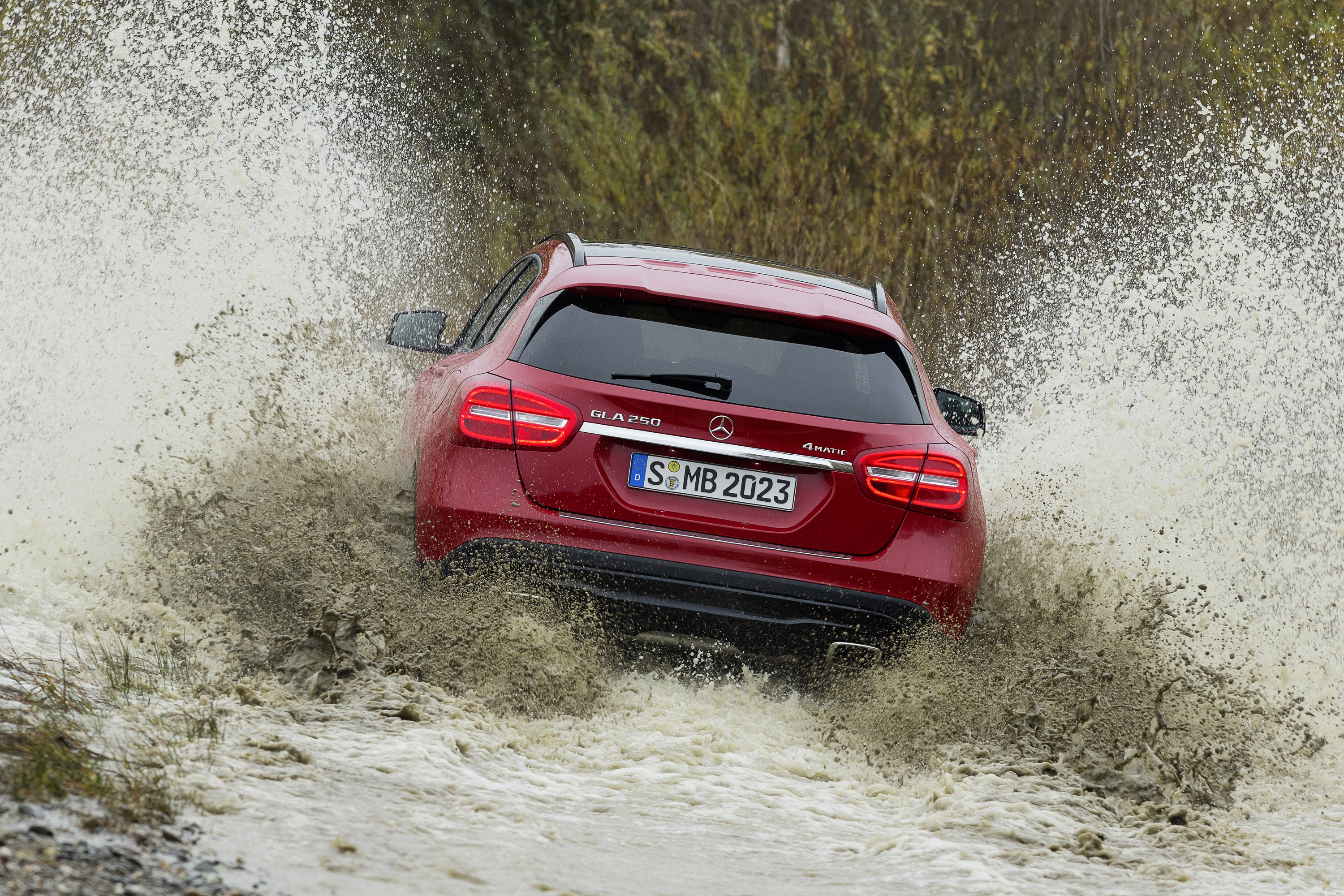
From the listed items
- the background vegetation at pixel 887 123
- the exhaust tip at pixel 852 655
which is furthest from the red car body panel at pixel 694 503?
the background vegetation at pixel 887 123

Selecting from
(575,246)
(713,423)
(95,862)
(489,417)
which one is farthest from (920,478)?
(95,862)

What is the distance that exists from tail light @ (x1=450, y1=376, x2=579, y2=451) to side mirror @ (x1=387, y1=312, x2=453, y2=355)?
5.16 feet

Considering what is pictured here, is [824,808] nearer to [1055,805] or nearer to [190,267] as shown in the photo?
[1055,805]

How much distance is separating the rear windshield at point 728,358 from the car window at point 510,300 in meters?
0.52

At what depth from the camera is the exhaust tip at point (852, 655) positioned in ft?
16.7

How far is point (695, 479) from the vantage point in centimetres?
496

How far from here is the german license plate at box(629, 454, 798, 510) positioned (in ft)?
16.3

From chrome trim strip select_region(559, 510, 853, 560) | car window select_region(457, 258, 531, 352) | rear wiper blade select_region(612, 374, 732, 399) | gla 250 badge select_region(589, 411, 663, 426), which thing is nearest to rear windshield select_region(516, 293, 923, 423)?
rear wiper blade select_region(612, 374, 732, 399)

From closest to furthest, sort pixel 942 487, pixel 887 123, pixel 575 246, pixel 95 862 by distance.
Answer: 1. pixel 95 862
2. pixel 942 487
3. pixel 575 246
4. pixel 887 123

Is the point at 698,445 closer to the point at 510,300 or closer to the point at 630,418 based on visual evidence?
the point at 630,418

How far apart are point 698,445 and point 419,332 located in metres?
2.16

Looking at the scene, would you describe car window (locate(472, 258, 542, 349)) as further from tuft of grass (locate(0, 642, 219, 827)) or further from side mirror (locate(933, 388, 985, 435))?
side mirror (locate(933, 388, 985, 435))

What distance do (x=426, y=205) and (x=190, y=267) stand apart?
19.2ft

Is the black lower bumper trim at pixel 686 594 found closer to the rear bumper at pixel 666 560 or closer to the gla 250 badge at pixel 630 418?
the rear bumper at pixel 666 560
